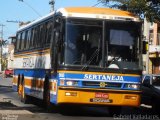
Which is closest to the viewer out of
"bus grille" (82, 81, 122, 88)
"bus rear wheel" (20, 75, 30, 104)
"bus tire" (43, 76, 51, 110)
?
"bus grille" (82, 81, 122, 88)

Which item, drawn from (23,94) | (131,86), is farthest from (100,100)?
(23,94)

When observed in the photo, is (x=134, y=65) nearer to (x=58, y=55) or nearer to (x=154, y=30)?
(x=58, y=55)

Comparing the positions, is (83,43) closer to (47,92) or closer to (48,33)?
(48,33)

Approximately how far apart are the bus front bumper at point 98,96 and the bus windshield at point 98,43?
0.85m

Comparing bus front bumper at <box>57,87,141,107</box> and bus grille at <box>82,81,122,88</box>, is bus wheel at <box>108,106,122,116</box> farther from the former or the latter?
bus grille at <box>82,81,122,88</box>

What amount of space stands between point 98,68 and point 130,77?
111 centimetres

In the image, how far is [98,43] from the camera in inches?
649

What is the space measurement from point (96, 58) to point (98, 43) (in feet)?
1.60

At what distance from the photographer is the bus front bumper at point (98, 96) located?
1622cm

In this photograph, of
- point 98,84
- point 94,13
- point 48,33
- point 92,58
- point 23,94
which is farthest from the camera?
point 23,94

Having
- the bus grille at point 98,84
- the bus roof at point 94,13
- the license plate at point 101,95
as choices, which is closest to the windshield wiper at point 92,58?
the bus grille at point 98,84

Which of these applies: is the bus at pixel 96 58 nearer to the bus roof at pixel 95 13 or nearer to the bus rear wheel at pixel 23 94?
the bus roof at pixel 95 13

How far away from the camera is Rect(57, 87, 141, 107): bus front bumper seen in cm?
1622

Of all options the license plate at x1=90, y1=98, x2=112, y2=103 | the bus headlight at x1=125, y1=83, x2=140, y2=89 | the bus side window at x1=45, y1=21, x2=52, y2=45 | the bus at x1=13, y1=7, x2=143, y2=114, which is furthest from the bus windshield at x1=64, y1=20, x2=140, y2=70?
the bus side window at x1=45, y1=21, x2=52, y2=45
